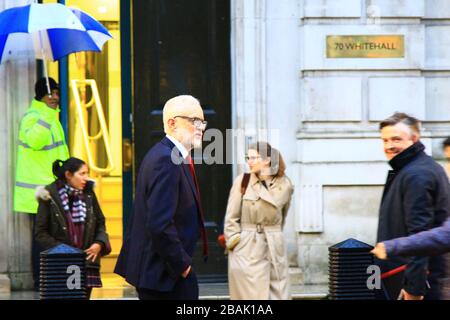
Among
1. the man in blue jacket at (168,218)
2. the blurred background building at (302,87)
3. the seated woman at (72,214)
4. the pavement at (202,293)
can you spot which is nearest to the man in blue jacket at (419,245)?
the man in blue jacket at (168,218)

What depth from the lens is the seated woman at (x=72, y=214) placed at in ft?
33.3

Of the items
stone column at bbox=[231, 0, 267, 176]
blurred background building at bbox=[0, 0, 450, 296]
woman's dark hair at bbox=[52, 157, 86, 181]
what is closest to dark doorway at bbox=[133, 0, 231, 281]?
blurred background building at bbox=[0, 0, 450, 296]

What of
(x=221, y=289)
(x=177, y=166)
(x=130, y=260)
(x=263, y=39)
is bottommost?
(x=221, y=289)

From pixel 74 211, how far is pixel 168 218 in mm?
3146

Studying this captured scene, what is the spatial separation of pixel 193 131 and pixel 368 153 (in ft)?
17.4

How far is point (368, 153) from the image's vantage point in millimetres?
12617

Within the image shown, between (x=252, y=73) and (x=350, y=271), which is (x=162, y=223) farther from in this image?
(x=252, y=73)

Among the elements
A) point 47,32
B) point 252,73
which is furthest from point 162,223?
point 252,73

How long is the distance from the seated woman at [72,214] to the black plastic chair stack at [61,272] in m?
1.37

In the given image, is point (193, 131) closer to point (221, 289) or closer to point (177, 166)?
point (177, 166)

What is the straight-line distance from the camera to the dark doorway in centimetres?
1275

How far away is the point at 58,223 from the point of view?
1020 cm

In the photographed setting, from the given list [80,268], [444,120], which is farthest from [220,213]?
[80,268]
